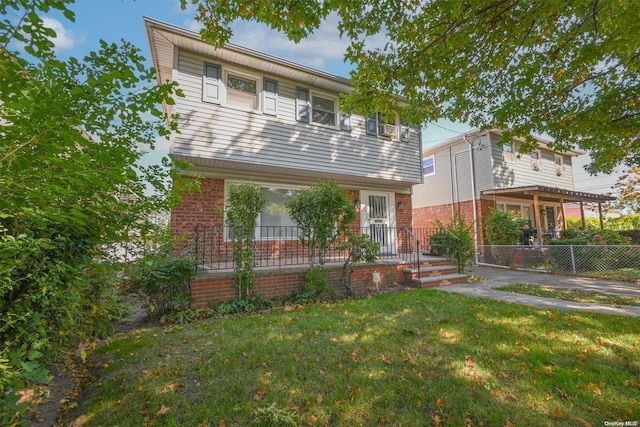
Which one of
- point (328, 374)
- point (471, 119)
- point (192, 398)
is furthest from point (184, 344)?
point (471, 119)

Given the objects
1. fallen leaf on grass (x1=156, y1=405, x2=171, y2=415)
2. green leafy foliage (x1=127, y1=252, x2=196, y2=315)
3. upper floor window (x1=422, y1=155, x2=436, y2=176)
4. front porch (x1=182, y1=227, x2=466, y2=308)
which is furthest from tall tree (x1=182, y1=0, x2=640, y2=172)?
upper floor window (x1=422, y1=155, x2=436, y2=176)

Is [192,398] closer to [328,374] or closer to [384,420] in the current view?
[328,374]

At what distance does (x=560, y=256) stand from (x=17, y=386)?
1313 centimetres

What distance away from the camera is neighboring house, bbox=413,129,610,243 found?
13.9 metres

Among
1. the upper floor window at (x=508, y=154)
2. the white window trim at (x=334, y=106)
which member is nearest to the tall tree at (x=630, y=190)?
the upper floor window at (x=508, y=154)

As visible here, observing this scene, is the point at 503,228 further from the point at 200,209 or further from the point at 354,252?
the point at 200,209

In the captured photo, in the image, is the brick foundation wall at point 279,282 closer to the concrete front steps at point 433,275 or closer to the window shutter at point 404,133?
Result: the concrete front steps at point 433,275

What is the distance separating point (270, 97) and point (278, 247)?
177 inches

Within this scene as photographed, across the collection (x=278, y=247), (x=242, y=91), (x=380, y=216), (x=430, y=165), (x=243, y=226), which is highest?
(x=430, y=165)

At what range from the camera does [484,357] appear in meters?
3.31

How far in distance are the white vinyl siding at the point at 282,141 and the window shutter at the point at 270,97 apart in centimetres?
10

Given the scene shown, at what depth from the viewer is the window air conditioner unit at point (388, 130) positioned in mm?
10227

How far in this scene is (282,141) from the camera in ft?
26.7

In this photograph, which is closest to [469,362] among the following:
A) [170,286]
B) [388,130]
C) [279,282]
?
[279,282]
